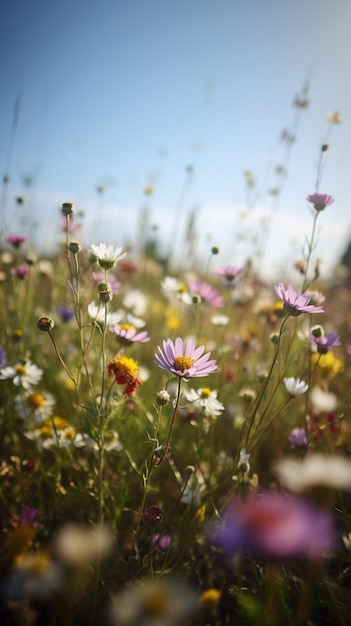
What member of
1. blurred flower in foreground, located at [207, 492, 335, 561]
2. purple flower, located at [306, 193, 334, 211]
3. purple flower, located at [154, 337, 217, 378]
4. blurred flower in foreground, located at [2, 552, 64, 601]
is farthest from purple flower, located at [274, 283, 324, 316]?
blurred flower in foreground, located at [2, 552, 64, 601]

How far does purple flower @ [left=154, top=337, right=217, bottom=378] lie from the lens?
0.77m

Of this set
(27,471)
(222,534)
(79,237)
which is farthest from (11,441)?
(79,237)

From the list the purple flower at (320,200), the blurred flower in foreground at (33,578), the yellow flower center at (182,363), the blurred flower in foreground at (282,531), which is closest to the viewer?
the blurred flower in foreground at (282,531)

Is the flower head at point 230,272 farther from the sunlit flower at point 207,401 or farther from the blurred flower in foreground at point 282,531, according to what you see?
the blurred flower in foreground at point 282,531

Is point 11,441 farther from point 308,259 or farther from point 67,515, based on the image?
point 308,259

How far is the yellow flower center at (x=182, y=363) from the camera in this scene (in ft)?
2.60

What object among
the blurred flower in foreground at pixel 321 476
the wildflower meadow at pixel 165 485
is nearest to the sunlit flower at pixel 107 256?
the wildflower meadow at pixel 165 485

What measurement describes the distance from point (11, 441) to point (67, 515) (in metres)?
0.38

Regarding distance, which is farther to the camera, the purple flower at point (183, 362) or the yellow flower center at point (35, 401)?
the yellow flower center at point (35, 401)

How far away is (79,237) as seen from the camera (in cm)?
182

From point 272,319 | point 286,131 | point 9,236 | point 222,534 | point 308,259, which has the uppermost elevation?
point 286,131

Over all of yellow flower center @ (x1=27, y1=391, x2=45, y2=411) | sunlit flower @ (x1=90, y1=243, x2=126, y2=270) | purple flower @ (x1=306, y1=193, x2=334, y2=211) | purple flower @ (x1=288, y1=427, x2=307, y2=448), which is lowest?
yellow flower center @ (x1=27, y1=391, x2=45, y2=411)

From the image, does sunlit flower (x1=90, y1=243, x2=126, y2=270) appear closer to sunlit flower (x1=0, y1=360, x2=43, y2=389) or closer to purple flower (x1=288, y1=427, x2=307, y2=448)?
sunlit flower (x1=0, y1=360, x2=43, y2=389)

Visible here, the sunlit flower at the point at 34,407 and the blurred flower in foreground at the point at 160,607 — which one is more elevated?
the blurred flower in foreground at the point at 160,607
